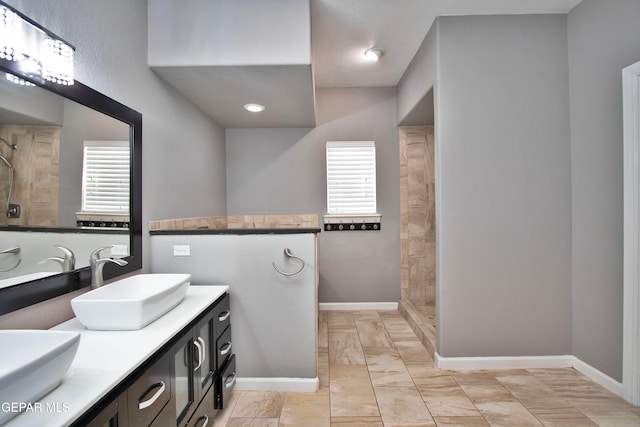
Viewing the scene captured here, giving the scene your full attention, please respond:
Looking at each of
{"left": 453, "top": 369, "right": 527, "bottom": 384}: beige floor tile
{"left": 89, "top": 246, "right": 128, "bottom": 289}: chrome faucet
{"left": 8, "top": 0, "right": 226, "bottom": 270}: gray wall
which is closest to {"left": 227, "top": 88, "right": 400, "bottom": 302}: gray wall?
{"left": 8, "top": 0, "right": 226, "bottom": 270}: gray wall

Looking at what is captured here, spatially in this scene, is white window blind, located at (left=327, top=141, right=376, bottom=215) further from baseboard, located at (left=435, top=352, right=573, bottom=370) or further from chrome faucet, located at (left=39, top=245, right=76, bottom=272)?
chrome faucet, located at (left=39, top=245, right=76, bottom=272)

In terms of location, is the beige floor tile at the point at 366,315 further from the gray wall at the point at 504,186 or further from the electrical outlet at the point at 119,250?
the electrical outlet at the point at 119,250

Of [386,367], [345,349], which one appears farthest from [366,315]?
[386,367]

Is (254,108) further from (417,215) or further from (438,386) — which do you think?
(438,386)

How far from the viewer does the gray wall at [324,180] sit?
12.3 feet

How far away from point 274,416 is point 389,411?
71cm

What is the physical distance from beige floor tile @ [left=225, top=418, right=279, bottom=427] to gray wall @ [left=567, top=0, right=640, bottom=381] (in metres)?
2.28

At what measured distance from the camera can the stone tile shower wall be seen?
3.70 metres

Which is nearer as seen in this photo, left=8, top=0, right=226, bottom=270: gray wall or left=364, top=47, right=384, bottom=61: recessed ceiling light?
left=8, top=0, right=226, bottom=270: gray wall

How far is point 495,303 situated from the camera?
7.71 feet

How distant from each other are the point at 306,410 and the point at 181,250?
131 centimetres

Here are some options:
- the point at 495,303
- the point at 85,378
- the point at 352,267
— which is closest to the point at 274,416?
the point at 85,378

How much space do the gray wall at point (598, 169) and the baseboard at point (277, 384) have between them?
204 cm

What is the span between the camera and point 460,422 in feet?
5.79
